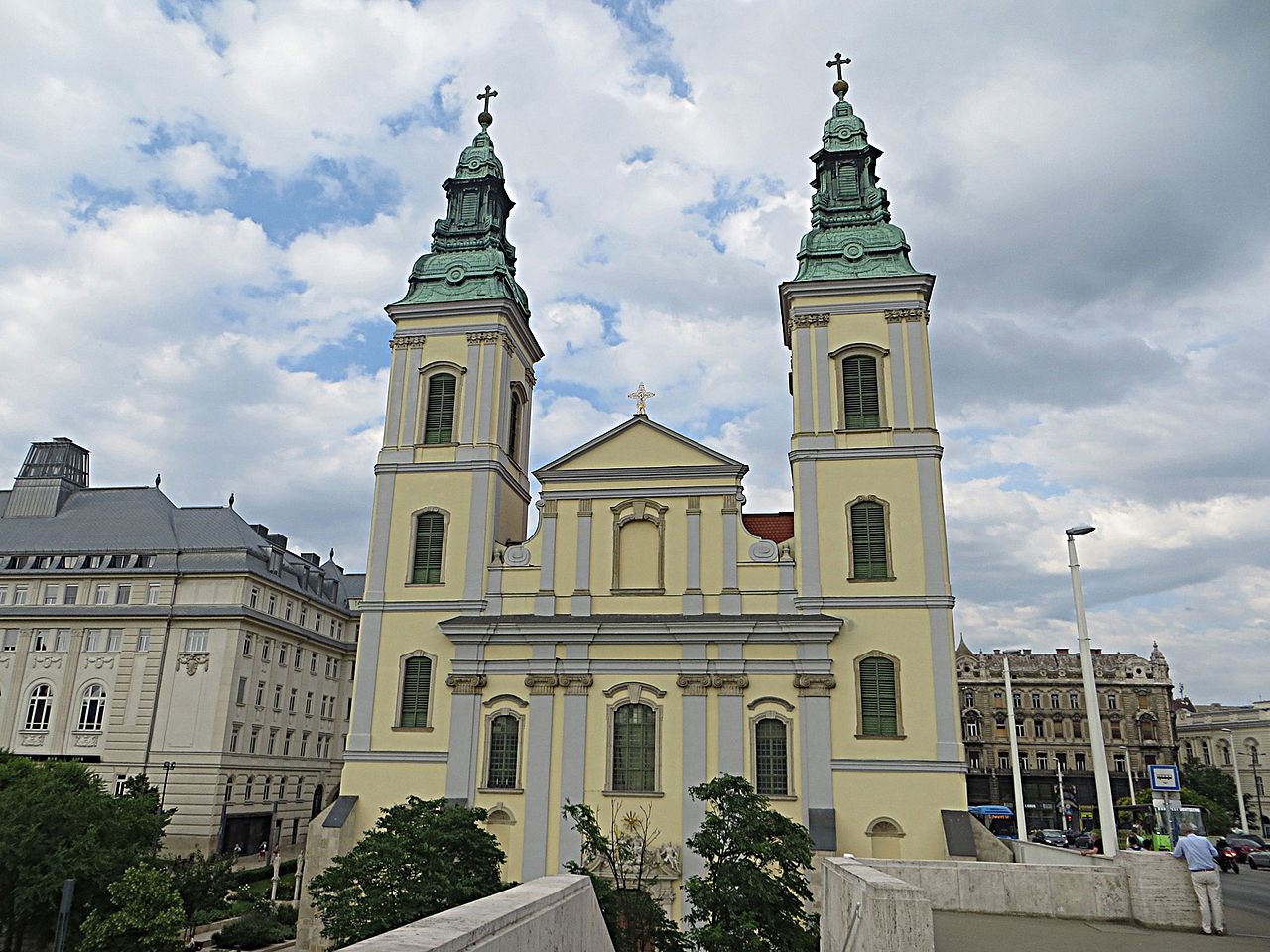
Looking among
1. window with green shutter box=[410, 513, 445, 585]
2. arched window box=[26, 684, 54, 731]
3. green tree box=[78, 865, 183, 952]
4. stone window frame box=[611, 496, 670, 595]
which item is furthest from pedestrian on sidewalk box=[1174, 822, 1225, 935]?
arched window box=[26, 684, 54, 731]

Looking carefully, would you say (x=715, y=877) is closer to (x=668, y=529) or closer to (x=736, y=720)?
(x=736, y=720)

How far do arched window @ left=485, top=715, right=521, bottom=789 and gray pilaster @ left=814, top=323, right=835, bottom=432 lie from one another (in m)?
12.6

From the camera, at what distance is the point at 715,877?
703 inches

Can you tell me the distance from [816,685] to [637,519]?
7.13 metres

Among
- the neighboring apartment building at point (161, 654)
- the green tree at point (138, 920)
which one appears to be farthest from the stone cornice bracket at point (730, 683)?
the neighboring apartment building at point (161, 654)

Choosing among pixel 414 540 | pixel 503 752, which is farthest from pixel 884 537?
pixel 414 540

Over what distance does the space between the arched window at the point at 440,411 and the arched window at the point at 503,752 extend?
9.19m

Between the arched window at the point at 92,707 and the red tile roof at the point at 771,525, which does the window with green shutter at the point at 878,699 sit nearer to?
the red tile roof at the point at 771,525

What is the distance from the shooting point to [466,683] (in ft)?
94.8

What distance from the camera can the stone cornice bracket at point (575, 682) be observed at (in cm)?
2838

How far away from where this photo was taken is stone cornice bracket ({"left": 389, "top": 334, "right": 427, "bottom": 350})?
109 feet

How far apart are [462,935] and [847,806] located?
76.7 feet

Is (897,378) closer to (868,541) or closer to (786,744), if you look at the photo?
(868,541)

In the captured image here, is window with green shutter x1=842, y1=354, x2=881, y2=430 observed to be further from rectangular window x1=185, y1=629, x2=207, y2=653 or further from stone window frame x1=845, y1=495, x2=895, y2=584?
rectangular window x1=185, y1=629, x2=207, y2=653
